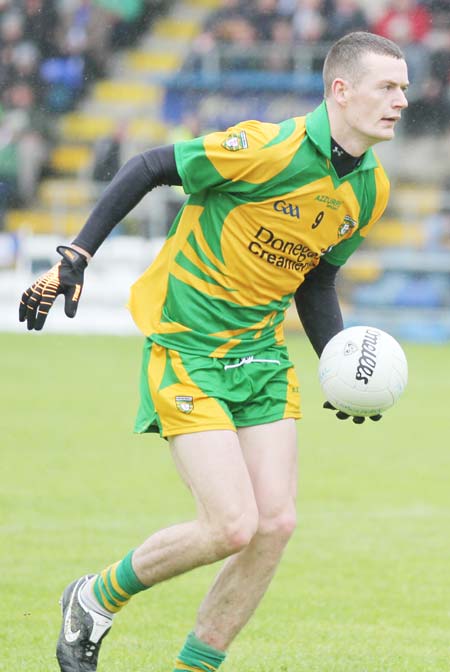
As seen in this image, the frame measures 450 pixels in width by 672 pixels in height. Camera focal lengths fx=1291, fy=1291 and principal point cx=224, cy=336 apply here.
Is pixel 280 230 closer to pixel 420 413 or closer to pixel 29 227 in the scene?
pixel 420 413

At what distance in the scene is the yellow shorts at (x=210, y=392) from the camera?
4535mm

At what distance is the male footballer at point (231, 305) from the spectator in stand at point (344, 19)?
663 inches

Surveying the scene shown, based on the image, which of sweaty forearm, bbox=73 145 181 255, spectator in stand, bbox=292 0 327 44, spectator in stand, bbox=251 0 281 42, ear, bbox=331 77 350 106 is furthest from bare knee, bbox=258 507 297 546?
spectator in stand, bbox=251 0 281 42

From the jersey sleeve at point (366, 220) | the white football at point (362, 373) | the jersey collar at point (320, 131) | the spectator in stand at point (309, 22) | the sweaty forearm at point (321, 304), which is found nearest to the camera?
the jersey collar at point (320, 131)

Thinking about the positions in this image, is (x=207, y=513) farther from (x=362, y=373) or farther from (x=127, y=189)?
(x=127, y=189)

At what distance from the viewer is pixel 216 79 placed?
22531mm

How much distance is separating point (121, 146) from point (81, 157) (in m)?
2.93

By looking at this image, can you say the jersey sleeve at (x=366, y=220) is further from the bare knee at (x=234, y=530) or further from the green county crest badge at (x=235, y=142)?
the bare knee at (x=234, y=530)

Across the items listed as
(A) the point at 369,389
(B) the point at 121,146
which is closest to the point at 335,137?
(A) the point at 369,389

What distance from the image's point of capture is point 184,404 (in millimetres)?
4539

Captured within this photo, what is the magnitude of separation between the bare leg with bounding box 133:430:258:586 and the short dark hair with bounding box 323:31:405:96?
4.44 ft

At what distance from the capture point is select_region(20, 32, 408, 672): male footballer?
14.7 feet

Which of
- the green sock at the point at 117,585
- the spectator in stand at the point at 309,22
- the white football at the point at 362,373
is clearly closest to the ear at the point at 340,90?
the white football at the point at 362,373

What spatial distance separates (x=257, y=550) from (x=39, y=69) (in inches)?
765
